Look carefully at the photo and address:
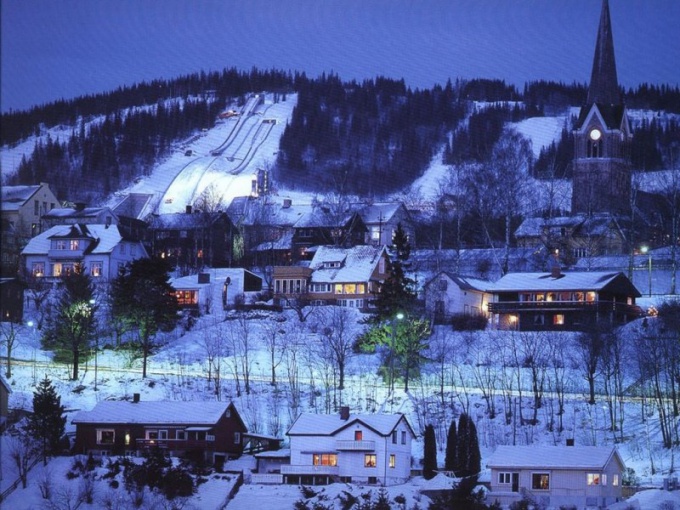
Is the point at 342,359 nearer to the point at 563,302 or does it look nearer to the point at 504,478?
the point at 563,302

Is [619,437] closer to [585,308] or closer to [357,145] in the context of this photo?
[585,308]

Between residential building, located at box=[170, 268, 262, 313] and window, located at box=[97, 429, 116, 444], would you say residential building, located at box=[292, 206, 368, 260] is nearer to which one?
residential building, located at box=[170, 268, 262, 313]

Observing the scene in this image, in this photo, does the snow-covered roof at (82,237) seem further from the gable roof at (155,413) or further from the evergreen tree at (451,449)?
the evergreen tree at (451,449)

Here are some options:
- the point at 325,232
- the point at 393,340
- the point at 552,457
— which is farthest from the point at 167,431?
the point at 325,232

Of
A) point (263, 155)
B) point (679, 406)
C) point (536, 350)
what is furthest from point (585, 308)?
point (263, 155)

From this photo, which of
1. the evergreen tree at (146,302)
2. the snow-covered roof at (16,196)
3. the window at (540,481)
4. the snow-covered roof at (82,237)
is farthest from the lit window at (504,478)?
the snow-covered roof at (16,196)

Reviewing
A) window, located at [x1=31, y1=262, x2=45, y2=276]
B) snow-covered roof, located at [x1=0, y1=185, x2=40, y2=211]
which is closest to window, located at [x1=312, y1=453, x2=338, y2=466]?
window, located at [x1=31, y1=262, x2=45, y2=276]

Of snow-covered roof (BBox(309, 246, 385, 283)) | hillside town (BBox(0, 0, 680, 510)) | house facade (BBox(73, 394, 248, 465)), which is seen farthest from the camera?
snow-covered roof (BBox(309, 246, 385, 283))

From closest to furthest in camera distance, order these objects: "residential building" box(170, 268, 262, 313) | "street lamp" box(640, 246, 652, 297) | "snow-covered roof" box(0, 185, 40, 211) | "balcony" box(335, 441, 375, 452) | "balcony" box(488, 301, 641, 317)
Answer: "balcony" box(335, 441, 375, 452), "balcony" box(488, 301, 641, 317), "street lamp" box(640, 246, 652, 297), "residential building" box(170, 268, 262, 313), "snow-covered roof" box(0, 185, 40, 211)
